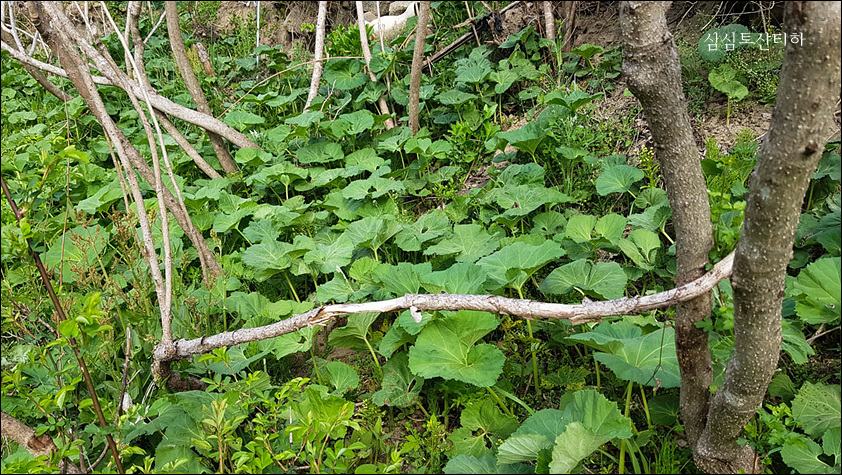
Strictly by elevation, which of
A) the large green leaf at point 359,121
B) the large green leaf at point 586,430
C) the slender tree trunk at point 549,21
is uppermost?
the slender tree trunk at point 549,21

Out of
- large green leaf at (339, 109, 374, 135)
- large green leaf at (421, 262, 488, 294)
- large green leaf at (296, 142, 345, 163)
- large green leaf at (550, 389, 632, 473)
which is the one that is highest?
large green leaf at (339, 109, 374, 135)

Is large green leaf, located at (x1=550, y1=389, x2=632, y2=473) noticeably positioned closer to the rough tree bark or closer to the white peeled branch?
the rough tree bark

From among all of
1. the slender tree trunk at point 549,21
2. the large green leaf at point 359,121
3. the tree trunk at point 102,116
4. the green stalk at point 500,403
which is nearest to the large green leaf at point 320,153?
the large green leaf at point 359,121

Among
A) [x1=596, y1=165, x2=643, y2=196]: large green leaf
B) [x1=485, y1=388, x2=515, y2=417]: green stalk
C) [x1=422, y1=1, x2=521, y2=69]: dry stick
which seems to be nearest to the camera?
[x1=485, y1=388, x2=515, y2=417]: green stalk

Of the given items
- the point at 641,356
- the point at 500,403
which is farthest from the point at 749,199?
the point at 500,403

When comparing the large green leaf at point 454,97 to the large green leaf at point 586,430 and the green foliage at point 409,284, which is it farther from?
the large green leaf at point 586,430

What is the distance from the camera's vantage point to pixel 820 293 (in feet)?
6.10

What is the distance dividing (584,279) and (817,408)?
2.73ft

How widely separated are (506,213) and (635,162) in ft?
2.97

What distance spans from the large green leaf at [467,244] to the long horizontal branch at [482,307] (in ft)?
2.45

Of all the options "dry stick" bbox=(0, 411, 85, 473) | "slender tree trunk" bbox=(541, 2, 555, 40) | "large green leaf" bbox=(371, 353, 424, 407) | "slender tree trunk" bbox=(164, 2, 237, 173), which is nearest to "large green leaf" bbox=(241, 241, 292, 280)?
"large green leaf" bbox=(371, 353, 424, 407)

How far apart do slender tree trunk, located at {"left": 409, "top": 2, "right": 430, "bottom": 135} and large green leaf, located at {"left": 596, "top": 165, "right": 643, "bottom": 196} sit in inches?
54.9

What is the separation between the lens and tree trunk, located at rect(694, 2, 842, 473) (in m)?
1.14

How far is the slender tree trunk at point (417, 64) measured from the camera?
3607 mm
